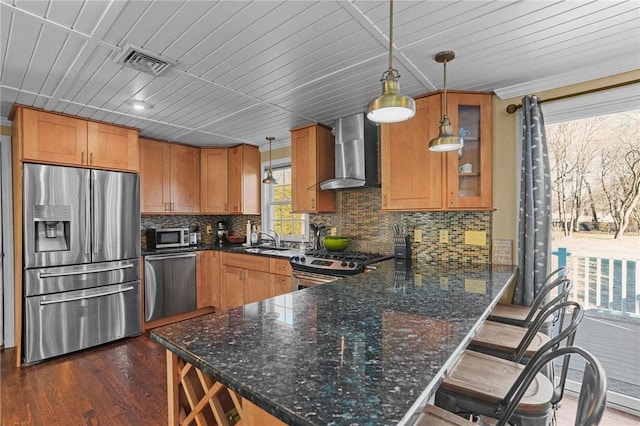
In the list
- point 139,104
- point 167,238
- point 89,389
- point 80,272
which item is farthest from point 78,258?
point 139,104

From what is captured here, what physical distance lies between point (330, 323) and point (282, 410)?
1.75 feet

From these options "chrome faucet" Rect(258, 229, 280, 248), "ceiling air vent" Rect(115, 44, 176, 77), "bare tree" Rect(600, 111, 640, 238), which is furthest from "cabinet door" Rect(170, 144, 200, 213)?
"bare tree" Rect(600, 111, 640, 238)

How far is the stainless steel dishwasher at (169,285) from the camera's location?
3656 mm

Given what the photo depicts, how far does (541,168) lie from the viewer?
2.26m

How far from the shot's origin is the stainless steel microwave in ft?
13.1

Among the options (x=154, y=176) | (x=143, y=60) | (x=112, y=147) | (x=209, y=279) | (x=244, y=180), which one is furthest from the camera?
(x=244, y=180)

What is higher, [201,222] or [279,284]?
[201,222]

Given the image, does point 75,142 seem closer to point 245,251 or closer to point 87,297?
point 87,297

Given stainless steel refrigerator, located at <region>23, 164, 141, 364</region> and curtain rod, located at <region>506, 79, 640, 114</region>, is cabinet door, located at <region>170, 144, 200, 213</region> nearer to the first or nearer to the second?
stainless steel refrigerator, located at <region>23, 164, 141, 364</region>

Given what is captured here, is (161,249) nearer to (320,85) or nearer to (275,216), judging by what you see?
(275,216)

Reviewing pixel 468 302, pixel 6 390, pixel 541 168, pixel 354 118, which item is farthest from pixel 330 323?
pixel 6 390

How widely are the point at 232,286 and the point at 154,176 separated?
5.62 feet

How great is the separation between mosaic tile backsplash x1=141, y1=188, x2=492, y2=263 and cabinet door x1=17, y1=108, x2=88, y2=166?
1.30 metres

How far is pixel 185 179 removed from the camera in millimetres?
4297
